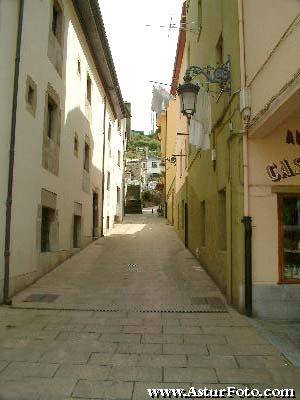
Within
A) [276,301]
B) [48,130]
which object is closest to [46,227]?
[48,130]

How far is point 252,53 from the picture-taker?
25.9ft

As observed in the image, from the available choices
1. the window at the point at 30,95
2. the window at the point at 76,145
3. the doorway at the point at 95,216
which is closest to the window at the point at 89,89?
the window at the point at 76,145

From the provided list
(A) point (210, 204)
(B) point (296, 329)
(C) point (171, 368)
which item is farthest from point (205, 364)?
(A) point (210, 204)

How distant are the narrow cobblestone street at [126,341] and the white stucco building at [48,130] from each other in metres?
1.30

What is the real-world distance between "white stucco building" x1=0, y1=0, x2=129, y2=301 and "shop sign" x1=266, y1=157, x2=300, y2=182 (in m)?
5.51

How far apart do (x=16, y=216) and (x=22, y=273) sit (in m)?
1.48

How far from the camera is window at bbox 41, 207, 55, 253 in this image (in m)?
11.7

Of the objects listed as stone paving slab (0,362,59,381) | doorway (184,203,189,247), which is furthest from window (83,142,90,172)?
stone paving slab (0,362,59,381)

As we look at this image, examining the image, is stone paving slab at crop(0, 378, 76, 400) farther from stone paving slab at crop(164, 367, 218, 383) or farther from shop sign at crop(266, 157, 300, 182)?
shop sign at crop(266, 157, 300, 182)

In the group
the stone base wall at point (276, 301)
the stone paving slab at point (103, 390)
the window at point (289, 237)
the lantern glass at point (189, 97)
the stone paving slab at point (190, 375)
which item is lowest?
the stone paving slab at point (103, 390)

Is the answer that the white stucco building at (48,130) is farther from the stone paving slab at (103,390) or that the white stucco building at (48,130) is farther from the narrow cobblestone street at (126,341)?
the stone paving slab at (103,390)

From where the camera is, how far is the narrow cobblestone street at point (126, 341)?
4.48 meters

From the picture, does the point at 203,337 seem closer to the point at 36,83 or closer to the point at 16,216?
the point at 16,216

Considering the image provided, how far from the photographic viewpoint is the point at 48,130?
1191cm
